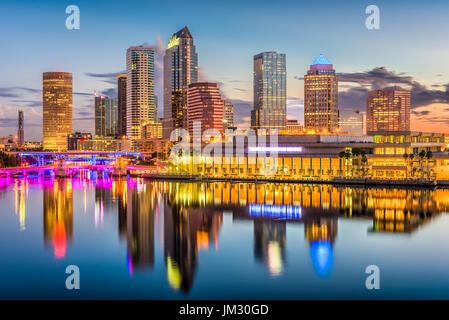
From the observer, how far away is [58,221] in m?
49.8

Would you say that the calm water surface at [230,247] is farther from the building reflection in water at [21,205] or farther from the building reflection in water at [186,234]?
the building reflection in water at [21,205]

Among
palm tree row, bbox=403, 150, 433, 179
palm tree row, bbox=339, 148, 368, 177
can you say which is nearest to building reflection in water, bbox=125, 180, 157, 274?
palm tree row, bbox=339, 148, 368, 177

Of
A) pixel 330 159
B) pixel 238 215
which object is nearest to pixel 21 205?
pixel 238 215

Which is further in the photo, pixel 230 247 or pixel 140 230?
pixel 140 230

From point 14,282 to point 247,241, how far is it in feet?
58.5

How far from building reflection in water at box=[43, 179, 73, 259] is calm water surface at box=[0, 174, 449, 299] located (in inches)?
4.9

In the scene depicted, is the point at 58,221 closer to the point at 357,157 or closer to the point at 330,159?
the point at 330,159

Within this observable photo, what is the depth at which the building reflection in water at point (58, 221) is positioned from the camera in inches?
1512

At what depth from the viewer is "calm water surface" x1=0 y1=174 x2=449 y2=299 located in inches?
1039

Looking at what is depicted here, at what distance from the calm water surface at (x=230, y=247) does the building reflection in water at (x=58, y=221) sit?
0.41 feet

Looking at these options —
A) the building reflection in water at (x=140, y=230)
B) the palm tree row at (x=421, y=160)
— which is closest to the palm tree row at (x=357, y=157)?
the palm tree row at (x=421, y=160)

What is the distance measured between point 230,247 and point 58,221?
889 inches

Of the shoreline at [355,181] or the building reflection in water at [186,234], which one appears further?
the shoreline at [355,181]
